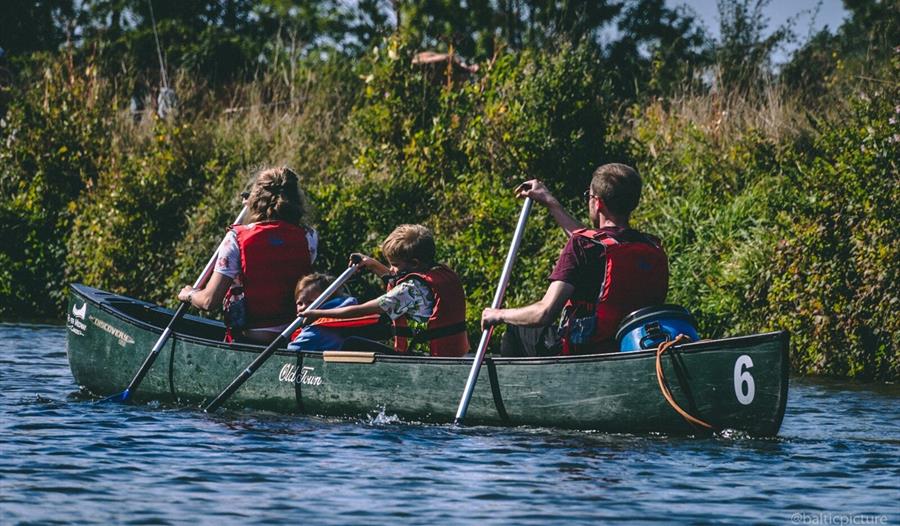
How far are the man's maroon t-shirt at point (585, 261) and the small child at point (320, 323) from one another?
6.13ft

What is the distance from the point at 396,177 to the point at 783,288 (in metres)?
5.71

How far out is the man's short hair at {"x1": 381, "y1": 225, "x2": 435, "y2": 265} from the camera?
912 cm

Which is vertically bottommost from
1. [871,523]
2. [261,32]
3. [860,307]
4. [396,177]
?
[871,523]

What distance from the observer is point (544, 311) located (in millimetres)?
8156

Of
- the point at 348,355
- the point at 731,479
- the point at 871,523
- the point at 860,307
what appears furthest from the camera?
the point at 860,307

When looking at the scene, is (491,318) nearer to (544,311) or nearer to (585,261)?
(544,311)

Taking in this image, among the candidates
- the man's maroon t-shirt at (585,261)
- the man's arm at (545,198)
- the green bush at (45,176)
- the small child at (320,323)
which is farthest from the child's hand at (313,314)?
the green bush at (45,176)

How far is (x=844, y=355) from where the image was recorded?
12.4 m

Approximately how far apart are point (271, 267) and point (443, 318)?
1.23 metres

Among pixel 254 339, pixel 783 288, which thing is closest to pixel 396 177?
pixel 783 288

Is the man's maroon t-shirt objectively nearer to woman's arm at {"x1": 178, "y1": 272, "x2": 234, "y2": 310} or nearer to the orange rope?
the orange rope

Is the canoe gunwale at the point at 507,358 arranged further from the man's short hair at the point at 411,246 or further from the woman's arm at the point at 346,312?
the man's short hair at the point at 411,246

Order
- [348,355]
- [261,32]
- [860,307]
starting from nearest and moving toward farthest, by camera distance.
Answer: [348,355], [860,307], [261,32]

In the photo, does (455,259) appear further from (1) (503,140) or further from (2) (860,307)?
(2) (860,307)
